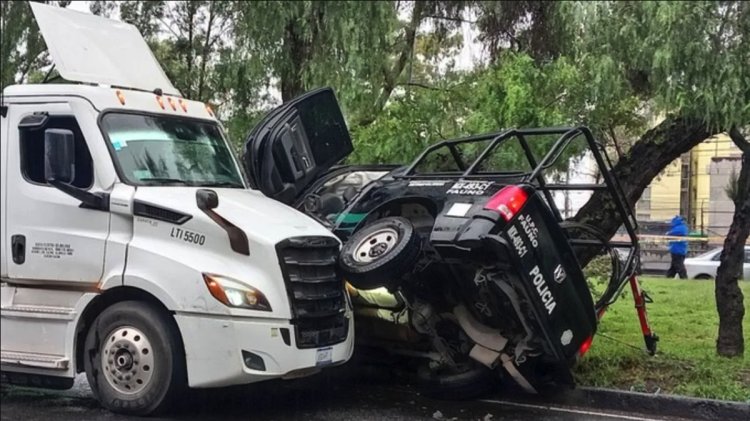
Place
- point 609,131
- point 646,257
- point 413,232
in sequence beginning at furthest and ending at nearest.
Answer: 1. point 646,257
2. point 609,131
3. point 413,232

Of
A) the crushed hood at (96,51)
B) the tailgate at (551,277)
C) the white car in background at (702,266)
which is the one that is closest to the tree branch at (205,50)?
the crushed hood at (96,51)

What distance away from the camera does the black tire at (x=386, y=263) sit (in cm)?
607

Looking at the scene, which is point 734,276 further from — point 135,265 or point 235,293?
point 135,265

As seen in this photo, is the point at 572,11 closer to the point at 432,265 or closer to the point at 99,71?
the point at 432,265

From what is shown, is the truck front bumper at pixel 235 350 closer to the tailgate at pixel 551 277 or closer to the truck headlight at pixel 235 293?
the truck headlight at pixel 235 293

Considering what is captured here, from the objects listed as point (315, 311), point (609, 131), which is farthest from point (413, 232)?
point (609, 131)

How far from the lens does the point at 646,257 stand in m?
25.4

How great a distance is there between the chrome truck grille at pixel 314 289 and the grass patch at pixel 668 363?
8.18 ft

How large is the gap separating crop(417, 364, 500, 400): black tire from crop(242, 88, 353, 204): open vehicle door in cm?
215

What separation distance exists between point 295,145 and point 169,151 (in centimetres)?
140

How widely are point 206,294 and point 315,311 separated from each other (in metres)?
0.83

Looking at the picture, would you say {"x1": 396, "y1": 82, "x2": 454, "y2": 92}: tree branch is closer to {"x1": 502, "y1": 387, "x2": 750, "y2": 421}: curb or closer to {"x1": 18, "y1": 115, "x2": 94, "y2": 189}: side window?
{"x1": 502, "y1": 387, "x2": 750, "y2": 421}: curb

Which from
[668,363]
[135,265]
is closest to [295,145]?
[135,265]

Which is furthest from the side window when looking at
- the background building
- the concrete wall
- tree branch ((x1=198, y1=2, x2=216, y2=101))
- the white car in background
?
the white car in background
